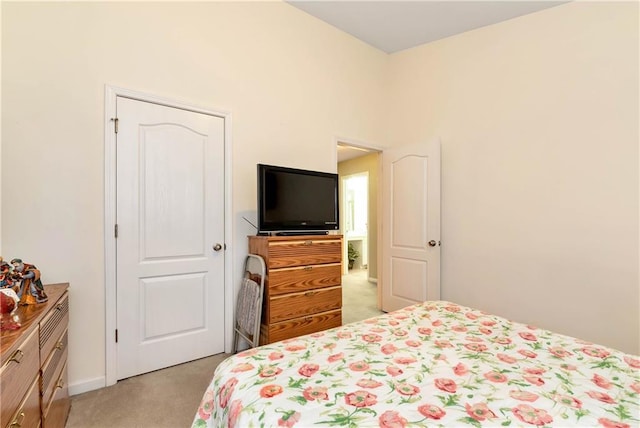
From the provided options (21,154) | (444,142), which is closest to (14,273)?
(21,154)

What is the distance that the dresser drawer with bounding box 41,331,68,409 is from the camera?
133cm

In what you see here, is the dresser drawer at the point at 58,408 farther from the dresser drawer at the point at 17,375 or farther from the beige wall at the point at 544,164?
the beige wall at the point at 544,164

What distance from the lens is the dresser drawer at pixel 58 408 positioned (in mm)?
1352

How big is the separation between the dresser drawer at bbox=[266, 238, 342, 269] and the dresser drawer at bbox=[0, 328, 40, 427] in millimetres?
1449

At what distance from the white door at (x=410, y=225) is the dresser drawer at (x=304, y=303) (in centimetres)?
115

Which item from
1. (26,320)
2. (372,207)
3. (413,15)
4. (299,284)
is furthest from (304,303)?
(372,207)

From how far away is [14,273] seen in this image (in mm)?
1405

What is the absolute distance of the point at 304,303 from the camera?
2627 mm

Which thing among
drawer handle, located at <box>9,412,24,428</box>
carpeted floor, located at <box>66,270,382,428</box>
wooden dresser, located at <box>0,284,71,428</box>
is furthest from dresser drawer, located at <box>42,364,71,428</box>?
drawer handle, located at <box>9,412,24,428</box>

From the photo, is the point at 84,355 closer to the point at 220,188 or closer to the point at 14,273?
the point at 14,273

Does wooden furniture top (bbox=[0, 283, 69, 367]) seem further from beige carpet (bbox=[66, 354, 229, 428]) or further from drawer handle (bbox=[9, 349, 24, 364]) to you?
beige carpet (bbox=[66, 354, 229, 428])

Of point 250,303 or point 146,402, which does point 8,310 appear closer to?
point 146,402

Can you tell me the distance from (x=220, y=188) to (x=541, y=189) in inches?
112

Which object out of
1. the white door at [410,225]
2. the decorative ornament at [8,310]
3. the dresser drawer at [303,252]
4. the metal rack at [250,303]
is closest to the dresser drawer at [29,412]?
the decorative ornament at [8,310]
